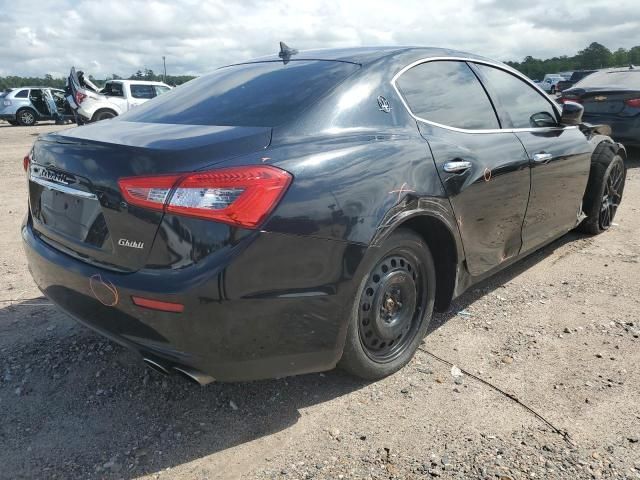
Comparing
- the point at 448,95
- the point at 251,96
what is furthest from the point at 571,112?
the point at 251,96

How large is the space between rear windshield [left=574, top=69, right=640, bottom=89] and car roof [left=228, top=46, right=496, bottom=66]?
6.70 meters

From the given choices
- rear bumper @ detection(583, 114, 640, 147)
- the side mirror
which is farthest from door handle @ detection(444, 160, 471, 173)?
rear bumper @ detection(583, 114, 640, 147)

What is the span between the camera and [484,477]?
2125mm

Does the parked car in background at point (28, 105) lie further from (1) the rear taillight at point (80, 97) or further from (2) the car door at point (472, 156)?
(2) the car door at point (472, 156)

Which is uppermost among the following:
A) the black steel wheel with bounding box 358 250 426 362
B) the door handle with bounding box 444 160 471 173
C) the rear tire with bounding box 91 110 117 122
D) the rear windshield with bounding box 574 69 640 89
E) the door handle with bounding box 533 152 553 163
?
the rear windshield with bounding box 574 69 640 89

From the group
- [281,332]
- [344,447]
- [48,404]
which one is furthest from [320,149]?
[48,404]

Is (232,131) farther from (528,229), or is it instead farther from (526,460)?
(528,229)

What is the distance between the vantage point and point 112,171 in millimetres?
2145

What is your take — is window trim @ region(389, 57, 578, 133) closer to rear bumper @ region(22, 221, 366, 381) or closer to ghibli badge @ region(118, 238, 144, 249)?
rear bumper @ region(22, 221, 366, 381)

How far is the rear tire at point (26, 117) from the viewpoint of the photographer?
23.1 m

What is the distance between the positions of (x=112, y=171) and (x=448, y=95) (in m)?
1.93

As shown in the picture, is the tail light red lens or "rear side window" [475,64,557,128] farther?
"rear side window" [475,64,557,128]

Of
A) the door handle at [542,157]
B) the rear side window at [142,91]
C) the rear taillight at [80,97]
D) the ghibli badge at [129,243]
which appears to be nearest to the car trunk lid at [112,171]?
the ghibli badge at [129,243]

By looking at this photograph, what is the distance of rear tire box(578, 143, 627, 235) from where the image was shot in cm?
472
